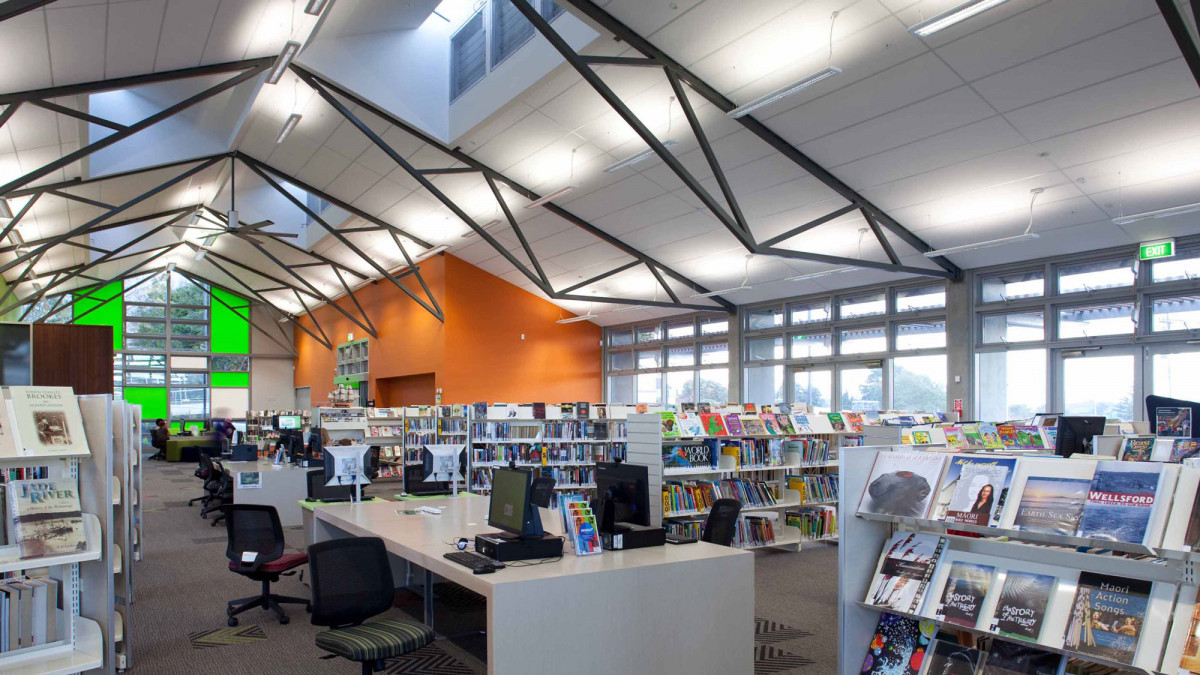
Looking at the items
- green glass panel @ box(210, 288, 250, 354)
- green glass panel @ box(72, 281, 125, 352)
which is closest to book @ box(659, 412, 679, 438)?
green glass panel @ box(210, 288, 250, 354)

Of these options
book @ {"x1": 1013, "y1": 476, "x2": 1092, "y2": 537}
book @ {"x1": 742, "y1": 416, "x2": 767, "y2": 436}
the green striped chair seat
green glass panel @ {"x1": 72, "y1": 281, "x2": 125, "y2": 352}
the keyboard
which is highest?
green glass panel @ {"x1": 72, "y1": 281, "x2": 125, "y2": 352}

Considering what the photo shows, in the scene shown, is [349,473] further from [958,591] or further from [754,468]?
[958,591]

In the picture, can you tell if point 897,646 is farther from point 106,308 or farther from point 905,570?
point 106,308

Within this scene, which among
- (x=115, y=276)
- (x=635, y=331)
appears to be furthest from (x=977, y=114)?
(x=115, y=276)

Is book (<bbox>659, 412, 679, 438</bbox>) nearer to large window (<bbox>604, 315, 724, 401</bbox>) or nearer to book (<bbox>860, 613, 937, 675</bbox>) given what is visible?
book (<bbox>860, 613, 937, 675</bbox>)

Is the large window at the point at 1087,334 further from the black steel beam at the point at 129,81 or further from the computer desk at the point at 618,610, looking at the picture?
the black steel beam at the point at 129,81

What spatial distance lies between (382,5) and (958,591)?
9857mm

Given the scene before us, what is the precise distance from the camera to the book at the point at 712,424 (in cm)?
759

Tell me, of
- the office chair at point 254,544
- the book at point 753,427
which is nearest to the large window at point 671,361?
the book at point 753,427

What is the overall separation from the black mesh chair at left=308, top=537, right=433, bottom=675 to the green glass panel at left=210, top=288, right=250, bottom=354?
2406 centimetres

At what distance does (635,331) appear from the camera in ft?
59.5

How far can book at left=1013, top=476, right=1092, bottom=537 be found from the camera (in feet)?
7.66

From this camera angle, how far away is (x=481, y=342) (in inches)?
653

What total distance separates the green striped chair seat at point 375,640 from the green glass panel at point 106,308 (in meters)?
24.2
